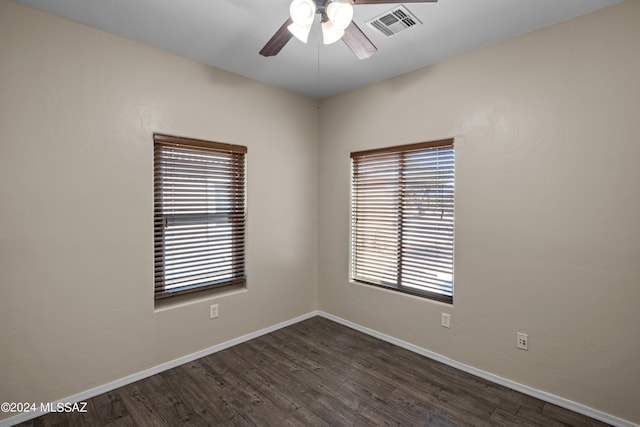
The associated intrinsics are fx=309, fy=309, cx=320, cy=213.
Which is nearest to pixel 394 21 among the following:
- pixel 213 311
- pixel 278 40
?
pixel 278 40

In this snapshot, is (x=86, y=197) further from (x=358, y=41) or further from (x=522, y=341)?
(x=522, y=341)

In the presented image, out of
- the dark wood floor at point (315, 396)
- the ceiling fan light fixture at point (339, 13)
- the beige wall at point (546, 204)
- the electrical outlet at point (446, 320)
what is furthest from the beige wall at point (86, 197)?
the beige wall at point (546, 204)

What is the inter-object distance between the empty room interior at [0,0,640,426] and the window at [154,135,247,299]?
0.15ft

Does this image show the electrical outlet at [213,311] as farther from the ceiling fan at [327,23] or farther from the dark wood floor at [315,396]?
the ceiling fan at [327,23]

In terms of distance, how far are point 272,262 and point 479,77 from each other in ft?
8.82

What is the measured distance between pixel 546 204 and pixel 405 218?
3.89 ft

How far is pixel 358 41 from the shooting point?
1909mm

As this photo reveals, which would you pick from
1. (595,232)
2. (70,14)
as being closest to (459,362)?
(595,232)

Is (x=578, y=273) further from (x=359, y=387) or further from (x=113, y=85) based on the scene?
(x=113, y=85)

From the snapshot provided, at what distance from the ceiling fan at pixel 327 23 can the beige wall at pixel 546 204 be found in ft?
4.09

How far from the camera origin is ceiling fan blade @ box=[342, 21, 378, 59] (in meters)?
1.83

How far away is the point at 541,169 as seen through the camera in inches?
90.8

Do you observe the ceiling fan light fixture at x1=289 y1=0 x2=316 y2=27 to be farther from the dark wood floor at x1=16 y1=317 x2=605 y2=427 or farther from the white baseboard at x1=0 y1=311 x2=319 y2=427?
the white baseboard at x1=0 y1=311 x2=319 y2=427

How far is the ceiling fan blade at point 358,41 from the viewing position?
183 centimetres
